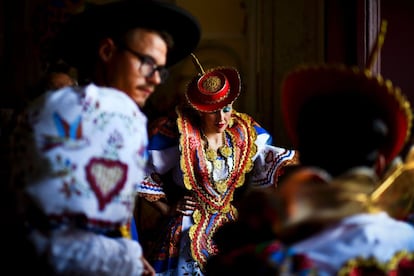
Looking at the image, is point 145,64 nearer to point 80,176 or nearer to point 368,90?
point 80,176

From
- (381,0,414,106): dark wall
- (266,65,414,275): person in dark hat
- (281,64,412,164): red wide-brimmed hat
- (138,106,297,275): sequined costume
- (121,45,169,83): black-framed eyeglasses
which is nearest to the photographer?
(266,65,414,275): person in dark hat

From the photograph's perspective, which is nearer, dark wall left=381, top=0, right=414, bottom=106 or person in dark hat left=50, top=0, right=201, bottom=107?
person in dark hat left=50, top=0, right=201, bottom=107

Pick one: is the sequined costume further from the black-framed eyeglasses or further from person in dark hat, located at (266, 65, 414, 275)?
person in dark hat, located at (266, 65, 414, 275)

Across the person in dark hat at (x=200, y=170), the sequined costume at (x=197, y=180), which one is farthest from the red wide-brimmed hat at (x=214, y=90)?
the sequined costume at (x=197, y=180)

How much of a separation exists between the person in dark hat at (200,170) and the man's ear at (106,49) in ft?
4.17

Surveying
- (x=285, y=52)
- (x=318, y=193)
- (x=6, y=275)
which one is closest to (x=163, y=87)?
(x=285, y=52)

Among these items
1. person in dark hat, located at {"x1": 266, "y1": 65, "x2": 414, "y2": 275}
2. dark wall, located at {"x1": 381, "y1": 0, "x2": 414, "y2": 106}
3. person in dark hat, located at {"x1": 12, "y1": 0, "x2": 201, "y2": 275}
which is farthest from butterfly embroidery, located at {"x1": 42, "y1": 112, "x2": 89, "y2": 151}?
dark wall, located at {"x1": 381, "y1": 0, "x2": 414, "y2": 106}

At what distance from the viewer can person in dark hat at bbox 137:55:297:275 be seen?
9.32ft

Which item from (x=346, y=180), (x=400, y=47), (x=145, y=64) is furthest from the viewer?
(x=400, y=47)

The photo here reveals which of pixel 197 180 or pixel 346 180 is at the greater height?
pixel 346 180

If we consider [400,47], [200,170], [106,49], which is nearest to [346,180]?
[106,49]

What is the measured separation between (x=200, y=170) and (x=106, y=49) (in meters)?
1.32

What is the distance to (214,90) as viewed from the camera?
2902mm

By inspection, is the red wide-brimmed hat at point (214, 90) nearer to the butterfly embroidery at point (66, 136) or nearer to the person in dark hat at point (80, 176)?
the person in dark hat at point (80, 176)
